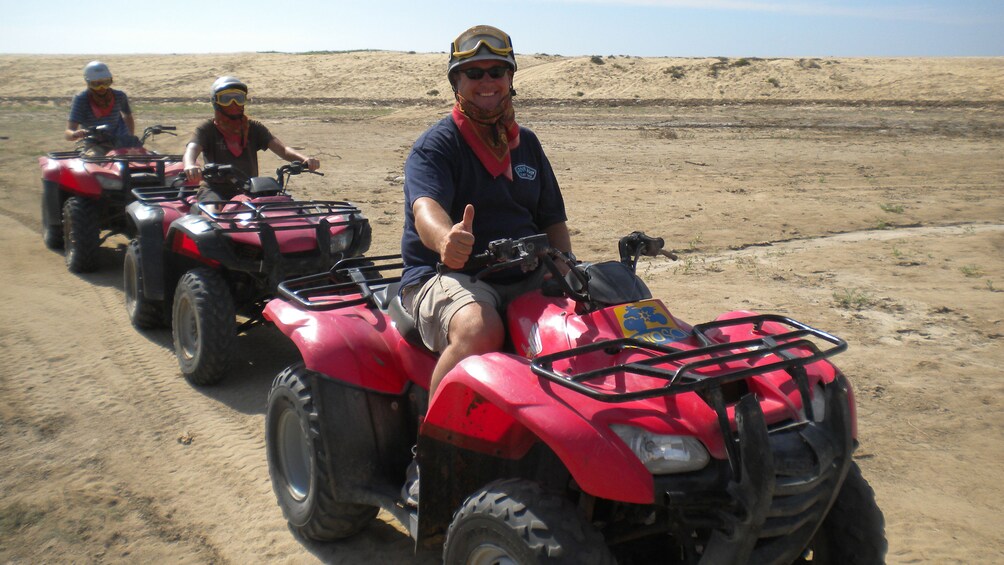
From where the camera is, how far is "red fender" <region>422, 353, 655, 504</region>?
240cm

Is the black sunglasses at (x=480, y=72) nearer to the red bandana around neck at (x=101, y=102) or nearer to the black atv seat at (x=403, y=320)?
the black atv seat at (x=403, y=320)

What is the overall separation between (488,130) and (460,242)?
0.96 metres

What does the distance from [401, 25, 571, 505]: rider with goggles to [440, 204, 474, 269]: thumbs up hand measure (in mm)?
309

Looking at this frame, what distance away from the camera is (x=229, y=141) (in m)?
7.46

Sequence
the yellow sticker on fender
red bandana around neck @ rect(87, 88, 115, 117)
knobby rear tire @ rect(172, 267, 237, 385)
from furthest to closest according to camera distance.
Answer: red bandana around neck @ rect(87, 88, 115, 117) → knobby rear tire @ rect(172, 267, 237, 385) → the yellow sticker on fender

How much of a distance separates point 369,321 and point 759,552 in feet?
6.58

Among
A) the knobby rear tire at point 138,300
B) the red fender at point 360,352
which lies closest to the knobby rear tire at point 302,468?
the red fender at point 360,352

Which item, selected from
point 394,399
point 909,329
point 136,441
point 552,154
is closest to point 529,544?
point 394,399

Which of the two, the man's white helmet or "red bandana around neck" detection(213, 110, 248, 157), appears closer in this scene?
"red bandana around neck" detection(213, 110, 248, 157)

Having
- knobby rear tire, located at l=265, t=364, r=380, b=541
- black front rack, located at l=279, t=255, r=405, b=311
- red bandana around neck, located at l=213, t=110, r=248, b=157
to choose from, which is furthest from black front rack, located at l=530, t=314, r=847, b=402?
red bandana around neck, located at l=213, t=110, r=248, b=157

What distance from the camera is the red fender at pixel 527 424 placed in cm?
240

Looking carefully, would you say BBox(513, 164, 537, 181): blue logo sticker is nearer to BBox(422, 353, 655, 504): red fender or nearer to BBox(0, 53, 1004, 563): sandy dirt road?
BBox(422, 353, 655, 504): red fender

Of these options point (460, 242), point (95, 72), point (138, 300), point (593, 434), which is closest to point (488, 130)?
point (460, 242)

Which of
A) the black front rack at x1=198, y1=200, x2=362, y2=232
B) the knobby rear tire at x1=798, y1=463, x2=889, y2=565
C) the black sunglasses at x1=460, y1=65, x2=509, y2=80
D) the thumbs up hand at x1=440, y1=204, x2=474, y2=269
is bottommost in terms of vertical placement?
the knobby rear tire at x1=798, y1=463, x2=889, y2=565
